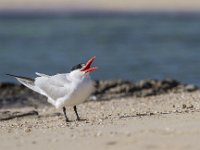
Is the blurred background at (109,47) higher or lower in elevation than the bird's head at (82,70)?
higher

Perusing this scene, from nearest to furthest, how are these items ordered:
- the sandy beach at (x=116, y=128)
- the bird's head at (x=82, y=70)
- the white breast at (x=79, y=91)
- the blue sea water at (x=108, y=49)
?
the sandy beach at (x=116, y=128)
the white breast at (x=79, y=91)
the bird's head at (x=82, y=70)
the blue sea water at (x=108, y=49)

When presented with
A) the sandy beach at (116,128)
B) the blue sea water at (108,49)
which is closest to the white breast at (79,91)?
the sandy beach at (116,128)

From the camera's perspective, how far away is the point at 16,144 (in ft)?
24.8

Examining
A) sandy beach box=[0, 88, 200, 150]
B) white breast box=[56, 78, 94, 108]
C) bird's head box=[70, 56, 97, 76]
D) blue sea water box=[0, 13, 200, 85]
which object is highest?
blue sea water box=[0, 13, 200, 85]

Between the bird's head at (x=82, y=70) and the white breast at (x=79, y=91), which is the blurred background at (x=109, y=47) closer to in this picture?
the bird's head at (x=82, y=70)

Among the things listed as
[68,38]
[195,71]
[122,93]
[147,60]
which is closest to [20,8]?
[68,38]

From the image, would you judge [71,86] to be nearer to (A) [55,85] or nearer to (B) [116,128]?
(A) [55,85]

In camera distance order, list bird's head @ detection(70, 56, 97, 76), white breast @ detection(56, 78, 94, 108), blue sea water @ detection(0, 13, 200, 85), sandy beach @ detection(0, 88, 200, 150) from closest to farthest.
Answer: sandy beach @ detection(0, 88, 200, 150), white breast @ detection(56, 78, 94, 108), bird's head @ detection(70, 56, 97, 76), blue sea water @ detection(0, 13, 200, 85)

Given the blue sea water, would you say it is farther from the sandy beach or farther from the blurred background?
the sandy beach

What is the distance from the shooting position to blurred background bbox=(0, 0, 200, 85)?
698 inches

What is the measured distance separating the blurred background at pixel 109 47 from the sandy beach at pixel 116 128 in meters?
4.58

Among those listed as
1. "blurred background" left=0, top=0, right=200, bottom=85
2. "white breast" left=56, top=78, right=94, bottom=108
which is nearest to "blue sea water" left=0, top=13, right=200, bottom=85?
"blurred background" left=0, top=0, right=200, bottom=85

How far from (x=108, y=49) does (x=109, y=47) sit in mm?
554

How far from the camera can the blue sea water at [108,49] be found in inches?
695
